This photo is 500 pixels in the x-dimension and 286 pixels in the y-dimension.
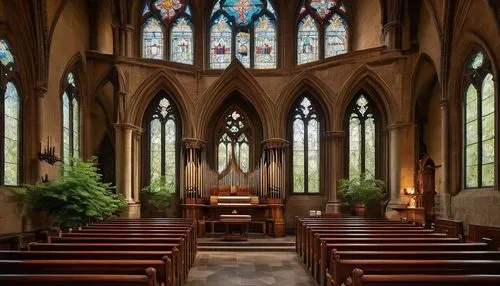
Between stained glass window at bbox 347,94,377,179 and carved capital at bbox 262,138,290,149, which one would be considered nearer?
carved capital at bbox 262,138,290,149

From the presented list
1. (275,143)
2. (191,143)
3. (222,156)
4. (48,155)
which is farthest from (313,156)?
(48,155)

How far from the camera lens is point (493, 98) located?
12.2 m

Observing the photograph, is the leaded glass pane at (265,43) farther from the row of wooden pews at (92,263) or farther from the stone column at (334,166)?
the row of wooden pews at (92,263)

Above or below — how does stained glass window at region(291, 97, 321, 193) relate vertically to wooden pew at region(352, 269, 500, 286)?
above

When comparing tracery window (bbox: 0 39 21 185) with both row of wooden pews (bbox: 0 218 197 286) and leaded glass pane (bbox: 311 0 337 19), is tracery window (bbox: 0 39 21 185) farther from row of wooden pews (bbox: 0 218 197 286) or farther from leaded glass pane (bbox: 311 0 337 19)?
leaded glass pane (bbox: 311 0 337 19)

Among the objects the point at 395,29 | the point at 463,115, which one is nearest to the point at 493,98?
the point at 463,115

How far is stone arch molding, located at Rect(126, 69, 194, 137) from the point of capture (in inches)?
710

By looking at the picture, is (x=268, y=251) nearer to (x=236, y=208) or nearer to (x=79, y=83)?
(x=236, y=208)

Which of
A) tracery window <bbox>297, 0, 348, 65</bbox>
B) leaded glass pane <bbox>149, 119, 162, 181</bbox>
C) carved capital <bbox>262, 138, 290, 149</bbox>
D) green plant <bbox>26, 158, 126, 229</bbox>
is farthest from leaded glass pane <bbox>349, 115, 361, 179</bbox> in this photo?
green plant <bbox>26, 158, 126, 229</bbox>

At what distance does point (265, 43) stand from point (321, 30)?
244 centimetres

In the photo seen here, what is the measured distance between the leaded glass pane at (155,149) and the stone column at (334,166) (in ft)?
22.9

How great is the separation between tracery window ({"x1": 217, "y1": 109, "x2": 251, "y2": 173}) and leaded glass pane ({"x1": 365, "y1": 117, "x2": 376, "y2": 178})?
15.8ft

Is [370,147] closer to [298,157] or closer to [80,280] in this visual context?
[298,157]

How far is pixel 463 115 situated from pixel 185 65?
10.6 metres
